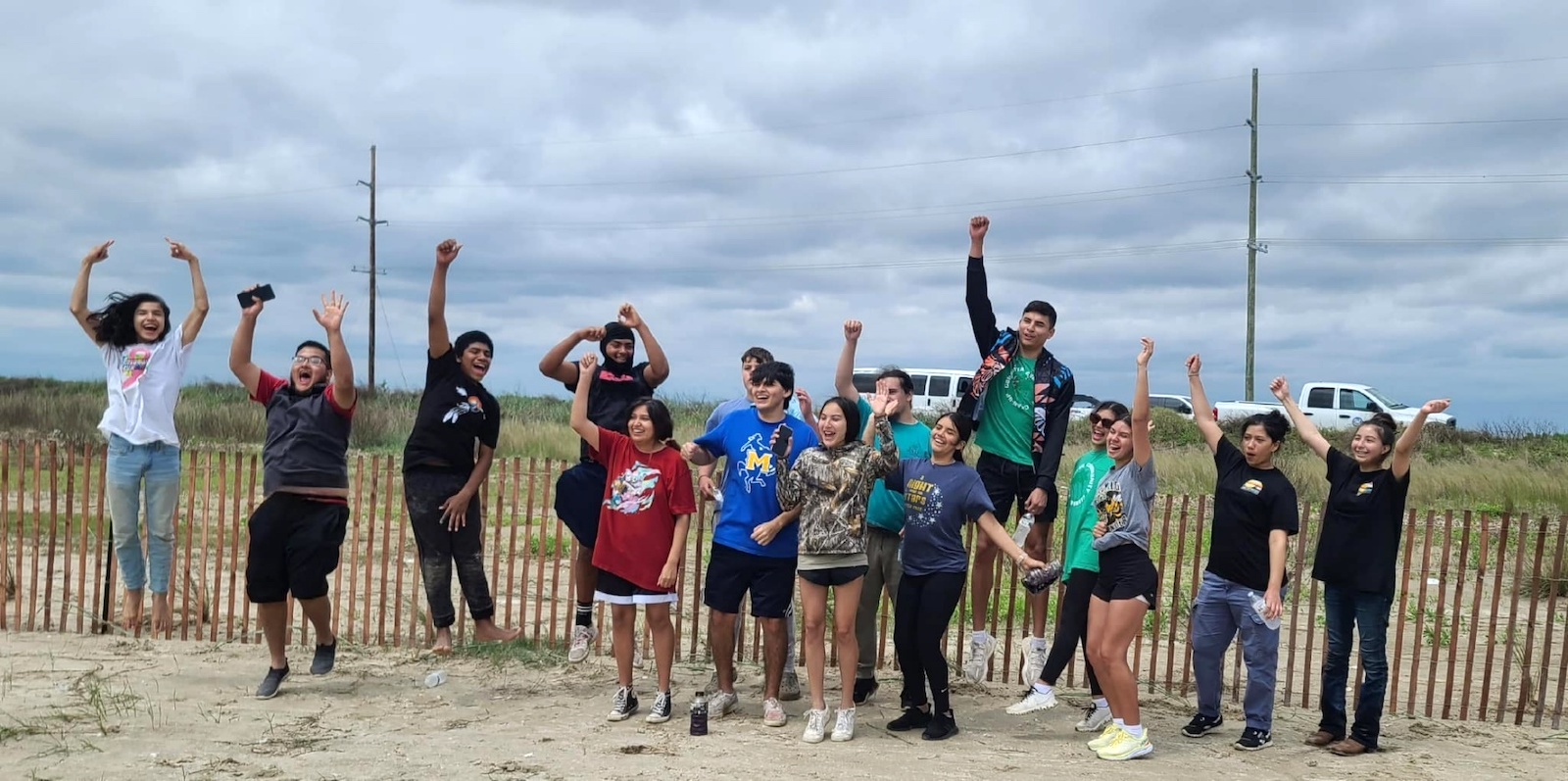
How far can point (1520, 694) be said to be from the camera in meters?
6.94

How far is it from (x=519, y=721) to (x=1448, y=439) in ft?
76.5

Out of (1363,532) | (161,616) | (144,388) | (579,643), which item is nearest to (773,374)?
(579,643)

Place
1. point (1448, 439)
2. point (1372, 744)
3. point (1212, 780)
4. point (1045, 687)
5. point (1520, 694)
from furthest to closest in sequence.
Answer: point (1448, 439)
point (1520, 694)
point (1045, 687)
point (1372, 744)
point (1212, 780)

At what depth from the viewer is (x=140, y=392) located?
7.42m

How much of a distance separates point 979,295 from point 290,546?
4.01 m

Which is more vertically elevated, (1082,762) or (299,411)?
(299,411)

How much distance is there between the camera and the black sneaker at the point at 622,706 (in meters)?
6.32

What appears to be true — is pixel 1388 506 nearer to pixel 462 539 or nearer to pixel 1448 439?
pixel 462 539

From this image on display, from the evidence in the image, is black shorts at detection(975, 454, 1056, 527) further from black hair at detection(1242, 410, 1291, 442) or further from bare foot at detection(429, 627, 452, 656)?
bare foot at detection(429, 627, 452, 656)

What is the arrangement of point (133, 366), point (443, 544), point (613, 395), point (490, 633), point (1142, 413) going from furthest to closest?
point (490, 633), point (133, 366), point (443, 544), point (613, 395), point (1142, 413)

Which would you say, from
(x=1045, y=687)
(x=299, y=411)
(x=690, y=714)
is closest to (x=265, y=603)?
(x=299, y=411)

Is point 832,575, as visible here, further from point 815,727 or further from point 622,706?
point 622,706

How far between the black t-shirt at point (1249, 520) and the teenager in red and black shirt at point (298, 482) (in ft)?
14.8

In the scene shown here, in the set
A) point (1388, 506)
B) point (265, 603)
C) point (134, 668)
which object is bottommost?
point (134, 668)
